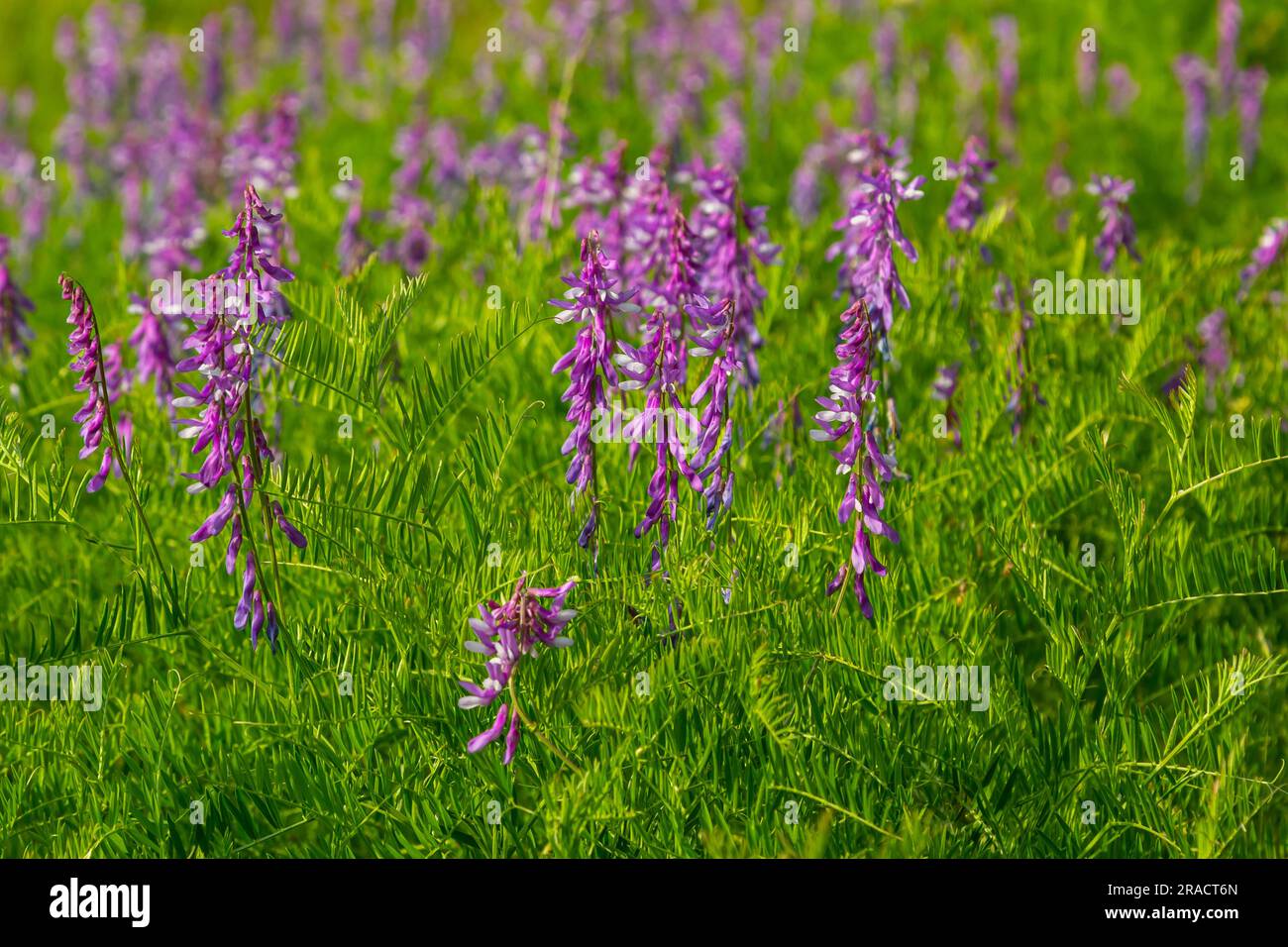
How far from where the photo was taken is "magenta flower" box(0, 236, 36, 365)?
446 cm

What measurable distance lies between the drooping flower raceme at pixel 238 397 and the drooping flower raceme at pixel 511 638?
582 millimetres

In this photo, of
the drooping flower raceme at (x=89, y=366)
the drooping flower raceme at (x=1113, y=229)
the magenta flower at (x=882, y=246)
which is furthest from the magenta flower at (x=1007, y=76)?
the drooping flower raceme at (x=89, y=366)

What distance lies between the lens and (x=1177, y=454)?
326cm

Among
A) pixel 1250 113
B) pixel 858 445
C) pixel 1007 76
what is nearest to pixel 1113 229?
pixel 858 445

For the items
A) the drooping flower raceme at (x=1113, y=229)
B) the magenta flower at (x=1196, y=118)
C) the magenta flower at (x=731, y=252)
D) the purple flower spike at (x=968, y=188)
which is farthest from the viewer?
the magenta flower at (x=1196, y=118)

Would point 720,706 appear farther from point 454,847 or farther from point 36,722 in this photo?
point 36,722

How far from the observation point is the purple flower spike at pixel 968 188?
4.45 metres

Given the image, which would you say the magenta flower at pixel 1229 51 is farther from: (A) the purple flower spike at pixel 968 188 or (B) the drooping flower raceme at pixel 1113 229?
(A) the purple flower spike at pixel 968 188

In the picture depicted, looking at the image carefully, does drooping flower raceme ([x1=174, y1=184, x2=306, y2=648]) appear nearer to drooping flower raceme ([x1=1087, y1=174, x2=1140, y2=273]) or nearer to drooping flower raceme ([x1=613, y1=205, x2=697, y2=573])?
drooping flower raceme ([x1=613, y1=205, x2=697, y2=573])

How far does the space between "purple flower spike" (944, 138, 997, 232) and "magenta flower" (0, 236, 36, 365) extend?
281 cm

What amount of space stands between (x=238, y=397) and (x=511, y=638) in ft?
2.68
